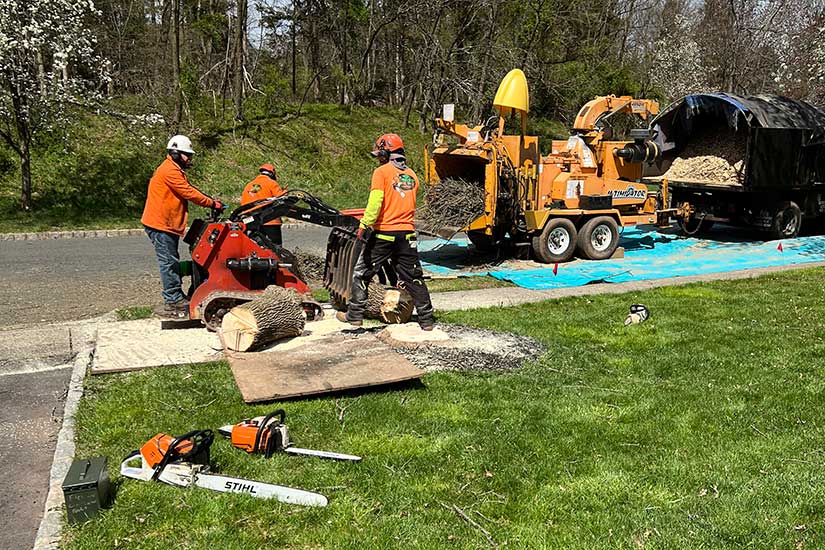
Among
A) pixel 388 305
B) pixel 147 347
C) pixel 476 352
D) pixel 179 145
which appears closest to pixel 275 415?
pixel 476 352

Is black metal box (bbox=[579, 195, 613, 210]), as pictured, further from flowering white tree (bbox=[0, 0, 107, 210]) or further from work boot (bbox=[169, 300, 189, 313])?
flowering white tree (bbox=[0, 0, 107, 210])

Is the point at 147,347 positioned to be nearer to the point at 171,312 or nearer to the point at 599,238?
the point at 171,312

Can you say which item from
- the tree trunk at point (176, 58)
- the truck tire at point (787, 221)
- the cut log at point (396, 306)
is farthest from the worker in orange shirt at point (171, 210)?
the tree trunk at point (176, 58)

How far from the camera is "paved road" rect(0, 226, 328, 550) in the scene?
4.40 metres

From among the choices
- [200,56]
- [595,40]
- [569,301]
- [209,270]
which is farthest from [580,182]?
[200,56]

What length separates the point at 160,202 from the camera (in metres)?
7.48

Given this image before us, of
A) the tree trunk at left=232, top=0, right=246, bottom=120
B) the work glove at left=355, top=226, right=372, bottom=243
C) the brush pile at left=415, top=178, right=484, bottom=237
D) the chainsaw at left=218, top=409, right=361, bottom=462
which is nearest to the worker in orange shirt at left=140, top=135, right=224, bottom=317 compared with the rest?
the work glove at left=355, top=226, right=372, bottom=243

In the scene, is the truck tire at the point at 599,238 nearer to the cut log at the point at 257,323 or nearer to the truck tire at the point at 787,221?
the truck tire at the point at 787,221

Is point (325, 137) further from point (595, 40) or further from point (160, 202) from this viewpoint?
point (160, 202)

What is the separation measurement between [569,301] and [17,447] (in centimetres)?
648

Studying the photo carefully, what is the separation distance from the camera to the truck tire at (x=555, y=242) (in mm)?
12266

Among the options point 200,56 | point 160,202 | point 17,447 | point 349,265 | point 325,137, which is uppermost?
point 200,56

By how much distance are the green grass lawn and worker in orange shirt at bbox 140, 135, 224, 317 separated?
5.49 feet

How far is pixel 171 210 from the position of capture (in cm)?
754
